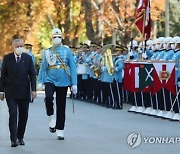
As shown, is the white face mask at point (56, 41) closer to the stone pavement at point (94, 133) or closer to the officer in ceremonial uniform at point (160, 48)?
the stone pavement at point (94, 133)

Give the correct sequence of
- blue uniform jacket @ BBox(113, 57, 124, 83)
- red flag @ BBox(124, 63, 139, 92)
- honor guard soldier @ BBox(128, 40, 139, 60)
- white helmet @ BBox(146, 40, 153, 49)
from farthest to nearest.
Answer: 1. blue uniform jacket @ BBox(113, 57, 124, 83)
2. honor guard soldier @ BBox(128, 40, 139, 60)
3. white helmet @ BBox(146, 40, 153, 49)
4. red flag @ BBox(124, 63, 139, 92)

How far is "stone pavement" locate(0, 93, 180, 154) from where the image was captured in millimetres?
13391

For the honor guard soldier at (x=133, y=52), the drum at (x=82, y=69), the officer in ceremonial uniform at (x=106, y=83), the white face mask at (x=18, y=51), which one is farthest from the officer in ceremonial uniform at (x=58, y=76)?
the drum at (x=82, y=69)

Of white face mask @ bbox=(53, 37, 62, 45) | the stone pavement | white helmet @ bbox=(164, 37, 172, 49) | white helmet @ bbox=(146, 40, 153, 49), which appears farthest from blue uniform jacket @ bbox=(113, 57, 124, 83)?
white face mask @ bbox=(53, 37, 62, 45)

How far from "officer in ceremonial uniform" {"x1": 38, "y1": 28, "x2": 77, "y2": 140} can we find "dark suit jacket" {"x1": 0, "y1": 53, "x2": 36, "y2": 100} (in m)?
0.88

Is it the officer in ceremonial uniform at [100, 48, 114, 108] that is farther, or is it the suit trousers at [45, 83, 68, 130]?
the officer in ceremonial uniform at [100, 48, 114, 108]

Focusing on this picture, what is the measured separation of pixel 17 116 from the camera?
14.1 meters

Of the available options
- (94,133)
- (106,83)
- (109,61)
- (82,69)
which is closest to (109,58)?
(109,61)

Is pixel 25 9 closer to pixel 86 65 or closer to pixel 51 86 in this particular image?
pixel 86 65

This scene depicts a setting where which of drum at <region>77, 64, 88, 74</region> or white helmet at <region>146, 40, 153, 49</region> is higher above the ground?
white helmet at <region>146, 40, 153, 49</region>

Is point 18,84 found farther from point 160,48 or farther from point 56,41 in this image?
point 160,48

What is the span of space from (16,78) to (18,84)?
0.11 m

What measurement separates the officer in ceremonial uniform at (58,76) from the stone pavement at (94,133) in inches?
20.7

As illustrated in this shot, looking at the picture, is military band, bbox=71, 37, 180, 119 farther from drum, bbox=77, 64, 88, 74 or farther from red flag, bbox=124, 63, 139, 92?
red flag, bbox=124, 63, 139, 92
